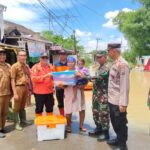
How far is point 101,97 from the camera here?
682 centimetres

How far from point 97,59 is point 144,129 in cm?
236

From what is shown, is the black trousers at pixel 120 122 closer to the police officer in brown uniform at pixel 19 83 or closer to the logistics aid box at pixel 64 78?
the logistics aid box at pixel 64 78

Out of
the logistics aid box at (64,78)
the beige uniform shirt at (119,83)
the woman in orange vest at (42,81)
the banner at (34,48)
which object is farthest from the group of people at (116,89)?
the banner at (34,48)

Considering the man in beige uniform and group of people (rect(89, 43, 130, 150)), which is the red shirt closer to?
group of people (rect(89, 43, 130, 150))

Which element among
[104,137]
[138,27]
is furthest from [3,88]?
[138,27]

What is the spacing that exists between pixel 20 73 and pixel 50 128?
4.87 feet

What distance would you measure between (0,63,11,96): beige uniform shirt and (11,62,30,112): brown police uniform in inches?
4.6

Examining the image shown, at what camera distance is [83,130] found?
7.44 metres

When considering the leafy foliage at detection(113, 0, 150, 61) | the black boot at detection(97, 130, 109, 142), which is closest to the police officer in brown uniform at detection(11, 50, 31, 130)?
the black boot at detection(97, 130, 109, 142)

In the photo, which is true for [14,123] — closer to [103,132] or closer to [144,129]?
[103,132]

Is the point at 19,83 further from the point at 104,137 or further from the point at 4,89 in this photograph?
the point at 104,137

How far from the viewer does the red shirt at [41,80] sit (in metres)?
7.20

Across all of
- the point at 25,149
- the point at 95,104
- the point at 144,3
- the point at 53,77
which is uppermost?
the point at 144,3

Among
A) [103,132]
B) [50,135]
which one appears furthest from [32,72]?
[103,132]
